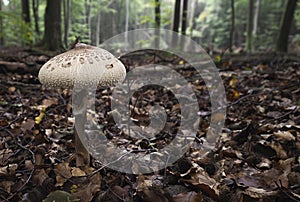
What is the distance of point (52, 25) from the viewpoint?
7.84m

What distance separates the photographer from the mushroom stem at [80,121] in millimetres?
2205

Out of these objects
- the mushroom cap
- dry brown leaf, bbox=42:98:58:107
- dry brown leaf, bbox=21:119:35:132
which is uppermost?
the mushroom cap

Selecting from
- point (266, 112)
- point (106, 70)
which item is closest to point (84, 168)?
point (106, 70)

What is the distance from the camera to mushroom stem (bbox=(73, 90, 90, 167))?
221 centimetres

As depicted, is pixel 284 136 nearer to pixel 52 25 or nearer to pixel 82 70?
pixel 82 70

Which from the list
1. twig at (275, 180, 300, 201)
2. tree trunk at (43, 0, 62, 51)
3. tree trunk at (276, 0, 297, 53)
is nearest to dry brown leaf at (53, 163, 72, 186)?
twig at (275, 180, 300, 201)

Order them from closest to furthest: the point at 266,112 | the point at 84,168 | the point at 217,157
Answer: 1. the point at 84,168
2. the point at 217,157
3. the point at 266,112

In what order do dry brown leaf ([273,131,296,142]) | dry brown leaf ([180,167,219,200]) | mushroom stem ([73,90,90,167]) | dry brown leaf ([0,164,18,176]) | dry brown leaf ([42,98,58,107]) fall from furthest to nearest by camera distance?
dry brown leaf ([42,98,58,107]) → dry brown leaf ([273,131,296,142]) → mushroom stem ([73,90,90,167]) → dry brown leaf ([0,164,18,176]) → dry brown leaf ([180,167,219,200])

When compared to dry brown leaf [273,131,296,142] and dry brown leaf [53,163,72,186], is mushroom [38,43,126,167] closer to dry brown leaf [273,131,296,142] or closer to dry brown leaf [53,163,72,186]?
dry brown leaf [53,163,72,186]

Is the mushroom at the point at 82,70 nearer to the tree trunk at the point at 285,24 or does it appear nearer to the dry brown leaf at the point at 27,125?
the dry brown leaf at the point at 27,125

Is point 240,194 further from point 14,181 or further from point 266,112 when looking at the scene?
point 266,112

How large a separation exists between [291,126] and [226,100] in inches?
55.0

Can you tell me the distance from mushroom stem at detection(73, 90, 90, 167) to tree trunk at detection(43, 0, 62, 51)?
600cm

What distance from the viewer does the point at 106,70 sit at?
6.48ft
